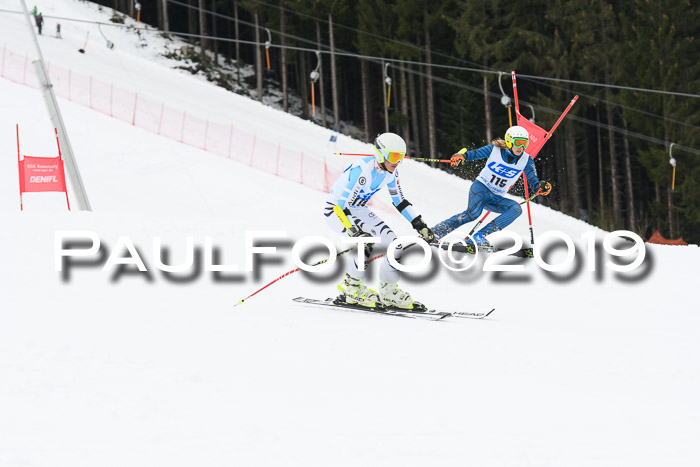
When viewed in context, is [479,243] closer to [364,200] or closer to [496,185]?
[496,185]

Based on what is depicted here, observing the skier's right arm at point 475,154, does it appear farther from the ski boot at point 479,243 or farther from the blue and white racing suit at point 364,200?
the blue and white racing suit at point 364,200

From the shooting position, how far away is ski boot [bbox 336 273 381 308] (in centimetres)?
761

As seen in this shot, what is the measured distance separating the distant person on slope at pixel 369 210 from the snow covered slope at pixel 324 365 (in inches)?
16.7

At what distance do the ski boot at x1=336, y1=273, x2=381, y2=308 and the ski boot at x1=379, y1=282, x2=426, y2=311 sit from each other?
9cm

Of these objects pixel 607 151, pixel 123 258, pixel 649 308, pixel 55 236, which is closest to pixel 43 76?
pixel 55 236

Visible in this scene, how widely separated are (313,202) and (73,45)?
2076cm

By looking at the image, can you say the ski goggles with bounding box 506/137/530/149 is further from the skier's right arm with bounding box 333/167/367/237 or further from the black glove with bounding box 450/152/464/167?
the skier's right arm with bounding box 333/167/367/237

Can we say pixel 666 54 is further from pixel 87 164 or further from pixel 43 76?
pixel 43 76

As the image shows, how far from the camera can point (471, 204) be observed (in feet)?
30.9

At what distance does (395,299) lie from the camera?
24.8 ft

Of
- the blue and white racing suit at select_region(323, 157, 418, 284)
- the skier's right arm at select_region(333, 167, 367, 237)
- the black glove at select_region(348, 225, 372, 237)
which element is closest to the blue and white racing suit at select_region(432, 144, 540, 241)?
the blue and white racing suit at select_region(323, 157, 418, 284)

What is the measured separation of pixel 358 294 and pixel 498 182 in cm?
267

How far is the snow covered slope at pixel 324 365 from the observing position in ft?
12.4

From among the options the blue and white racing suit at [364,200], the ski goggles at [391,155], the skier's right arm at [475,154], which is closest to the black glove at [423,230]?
the blue and white racing suit at [364,200]
